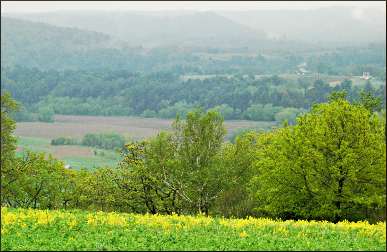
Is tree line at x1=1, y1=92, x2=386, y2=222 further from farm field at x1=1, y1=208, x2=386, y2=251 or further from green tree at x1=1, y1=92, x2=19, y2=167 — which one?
farm field at x1=1, y1=208, x2=386, y2=251

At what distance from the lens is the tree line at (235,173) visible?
141ft

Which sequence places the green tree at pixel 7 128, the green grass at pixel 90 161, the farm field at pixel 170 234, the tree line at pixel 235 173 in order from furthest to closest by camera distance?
the green grass at pixel 90 161 → the green tree at pixel 7 128 → the tree line at pixel 235 173 → the farm field at pixel 170 234

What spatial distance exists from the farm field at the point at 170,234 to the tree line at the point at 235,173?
1480 cm

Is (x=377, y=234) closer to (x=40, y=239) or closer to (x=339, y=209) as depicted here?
(x=40, y=239)

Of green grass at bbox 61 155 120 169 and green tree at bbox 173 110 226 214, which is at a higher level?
green tree at bbox 173 110 226 214

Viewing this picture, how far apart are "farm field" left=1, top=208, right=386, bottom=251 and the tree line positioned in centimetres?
1480

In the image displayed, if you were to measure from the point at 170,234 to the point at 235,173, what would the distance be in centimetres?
3078

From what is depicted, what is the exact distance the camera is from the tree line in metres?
42.9

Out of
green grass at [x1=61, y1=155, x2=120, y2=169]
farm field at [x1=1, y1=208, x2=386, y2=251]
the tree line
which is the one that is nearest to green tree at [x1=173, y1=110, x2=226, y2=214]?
the tree line

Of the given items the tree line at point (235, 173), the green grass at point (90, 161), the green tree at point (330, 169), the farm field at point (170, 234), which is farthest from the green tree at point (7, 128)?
the green grass at point (90, 161)

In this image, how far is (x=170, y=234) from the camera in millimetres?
24078

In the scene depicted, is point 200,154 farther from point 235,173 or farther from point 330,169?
point 330,169

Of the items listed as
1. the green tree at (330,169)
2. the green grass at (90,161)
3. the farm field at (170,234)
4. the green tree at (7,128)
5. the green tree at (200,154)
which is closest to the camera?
the farm field at (170,234)

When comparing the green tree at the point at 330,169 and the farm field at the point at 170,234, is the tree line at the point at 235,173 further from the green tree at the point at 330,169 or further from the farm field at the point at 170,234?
the farm field at the point at 170,234
